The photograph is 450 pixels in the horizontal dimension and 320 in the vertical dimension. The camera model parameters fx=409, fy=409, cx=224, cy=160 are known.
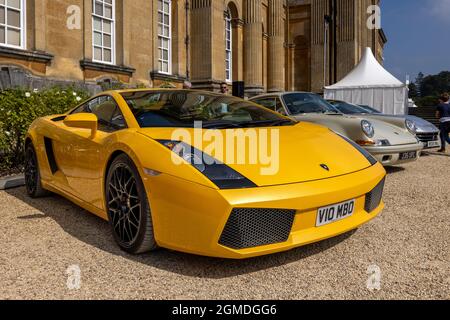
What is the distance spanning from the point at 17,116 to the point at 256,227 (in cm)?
476

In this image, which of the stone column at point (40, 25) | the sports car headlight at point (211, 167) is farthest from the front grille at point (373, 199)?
the stone column at point (40, 25)

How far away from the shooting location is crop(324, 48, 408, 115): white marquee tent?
17259 mm

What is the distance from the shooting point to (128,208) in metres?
2.91

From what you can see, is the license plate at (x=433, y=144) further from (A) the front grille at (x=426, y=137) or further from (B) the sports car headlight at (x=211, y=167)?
(B) the sports car headlight at (x=211, y=167)

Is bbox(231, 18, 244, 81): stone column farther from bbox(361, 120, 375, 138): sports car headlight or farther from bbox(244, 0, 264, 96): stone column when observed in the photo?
bbox(361, 120, 375, 138): sports car headlight

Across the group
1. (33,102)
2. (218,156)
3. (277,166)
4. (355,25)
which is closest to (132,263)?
(218,156)

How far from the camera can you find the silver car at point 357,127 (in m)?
6.02

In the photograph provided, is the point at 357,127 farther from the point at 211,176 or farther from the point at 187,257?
the point at 211,176

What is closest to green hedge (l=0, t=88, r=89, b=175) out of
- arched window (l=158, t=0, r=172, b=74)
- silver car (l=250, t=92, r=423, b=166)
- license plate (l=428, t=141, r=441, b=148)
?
silver car (l=250, t=92, r=423, b=166)

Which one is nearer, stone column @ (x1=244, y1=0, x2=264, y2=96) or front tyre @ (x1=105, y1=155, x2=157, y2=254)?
front tyre @ (x1=105, y1=155, x2=157, y2=254)

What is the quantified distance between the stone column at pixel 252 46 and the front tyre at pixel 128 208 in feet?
64.8

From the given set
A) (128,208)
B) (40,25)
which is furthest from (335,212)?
(40,25)

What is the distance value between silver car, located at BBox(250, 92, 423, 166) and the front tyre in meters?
3.94

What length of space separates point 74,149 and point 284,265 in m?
2.14
